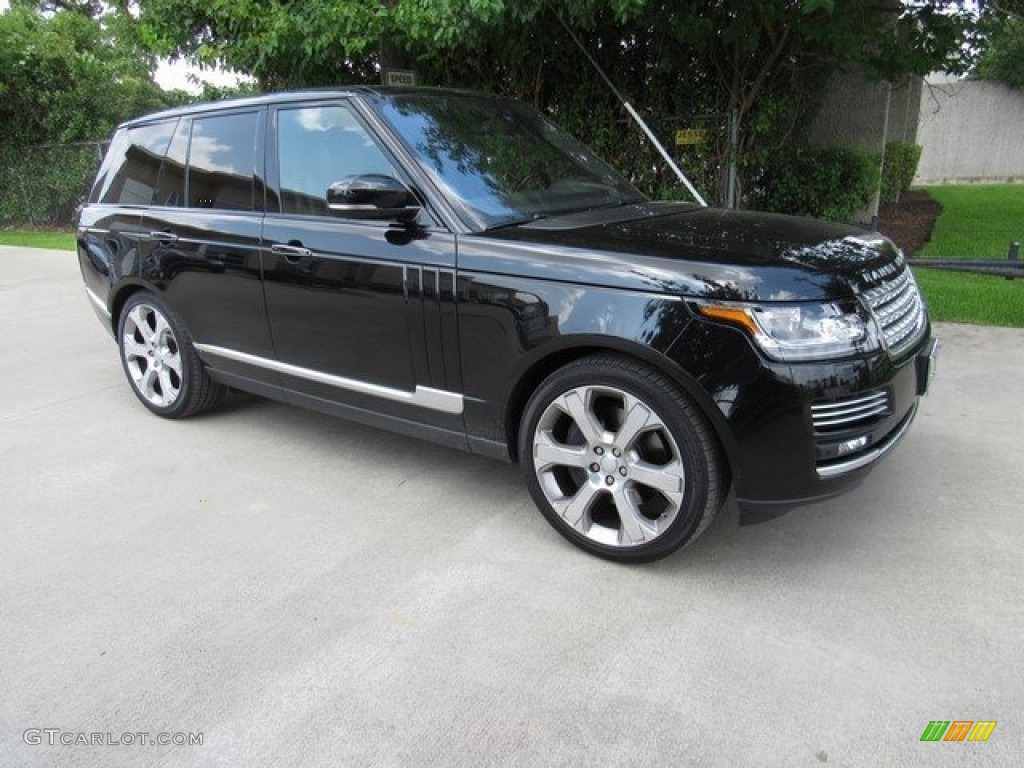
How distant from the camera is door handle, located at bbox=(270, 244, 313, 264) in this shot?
382cm

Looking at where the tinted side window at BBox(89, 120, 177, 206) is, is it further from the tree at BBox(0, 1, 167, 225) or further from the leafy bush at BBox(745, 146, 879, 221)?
the tree at BBox(0, 1, 167, 225)

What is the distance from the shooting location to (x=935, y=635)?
8.84ft

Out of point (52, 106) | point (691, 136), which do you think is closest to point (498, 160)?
point (691, 136)

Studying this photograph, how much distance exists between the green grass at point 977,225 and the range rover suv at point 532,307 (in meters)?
6.79

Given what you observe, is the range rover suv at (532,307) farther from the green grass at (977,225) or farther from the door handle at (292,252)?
the green grass at (977,225)

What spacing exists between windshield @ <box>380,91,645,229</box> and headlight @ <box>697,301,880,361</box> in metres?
1.13

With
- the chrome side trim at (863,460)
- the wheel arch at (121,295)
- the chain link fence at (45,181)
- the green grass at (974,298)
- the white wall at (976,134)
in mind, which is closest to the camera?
the chrome side trim at (863,460)

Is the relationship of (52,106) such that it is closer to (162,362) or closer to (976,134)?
(162,362)

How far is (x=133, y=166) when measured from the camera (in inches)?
198

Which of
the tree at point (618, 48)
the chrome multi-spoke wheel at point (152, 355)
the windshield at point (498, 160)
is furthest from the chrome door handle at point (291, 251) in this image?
the tree at point (618, 48)

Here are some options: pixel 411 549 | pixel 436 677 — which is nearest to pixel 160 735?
pixel 436 677

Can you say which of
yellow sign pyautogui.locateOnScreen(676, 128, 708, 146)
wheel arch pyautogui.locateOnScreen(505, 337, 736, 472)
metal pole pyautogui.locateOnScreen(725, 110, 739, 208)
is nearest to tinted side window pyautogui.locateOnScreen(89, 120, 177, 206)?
wheel arch pyautogui.locateOnScreen(505, 337, 736, 472)

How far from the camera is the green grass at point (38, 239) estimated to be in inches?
579

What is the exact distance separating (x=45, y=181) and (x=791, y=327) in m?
19.5
